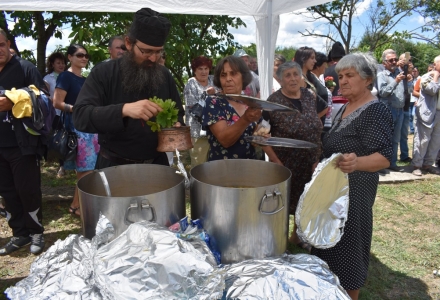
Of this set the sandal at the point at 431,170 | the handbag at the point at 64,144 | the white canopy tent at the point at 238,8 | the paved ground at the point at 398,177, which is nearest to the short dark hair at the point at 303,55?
the white canopy tent at the point at 238,8

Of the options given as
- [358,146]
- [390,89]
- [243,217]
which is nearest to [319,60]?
[390,89]

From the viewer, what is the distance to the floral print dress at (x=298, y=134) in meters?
2.61

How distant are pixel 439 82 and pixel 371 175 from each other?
428 centimetres

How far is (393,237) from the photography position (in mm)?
3379

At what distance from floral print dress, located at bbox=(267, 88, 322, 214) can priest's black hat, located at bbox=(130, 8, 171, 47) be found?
4.05ft

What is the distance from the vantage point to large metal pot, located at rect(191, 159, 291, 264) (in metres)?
1.26

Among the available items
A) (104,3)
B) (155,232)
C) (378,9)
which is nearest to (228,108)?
(155,232)

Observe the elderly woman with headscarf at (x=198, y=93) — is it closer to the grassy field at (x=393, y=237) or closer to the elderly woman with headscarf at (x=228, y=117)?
the grassy field at (x=393, y=237)

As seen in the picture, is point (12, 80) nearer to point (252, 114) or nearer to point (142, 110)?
point (142, 110)

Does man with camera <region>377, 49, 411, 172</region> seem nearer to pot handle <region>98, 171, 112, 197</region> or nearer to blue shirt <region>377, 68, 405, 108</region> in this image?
blue shirt <region>377, 68, 405, 108</region>

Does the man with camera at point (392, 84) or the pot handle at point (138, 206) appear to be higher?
the man with camera at point (392, 84)

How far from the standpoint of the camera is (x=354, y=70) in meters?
1.85

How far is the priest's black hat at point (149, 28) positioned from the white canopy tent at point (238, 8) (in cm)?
165

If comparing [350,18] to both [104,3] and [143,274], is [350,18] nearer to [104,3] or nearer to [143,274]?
[104,3]
